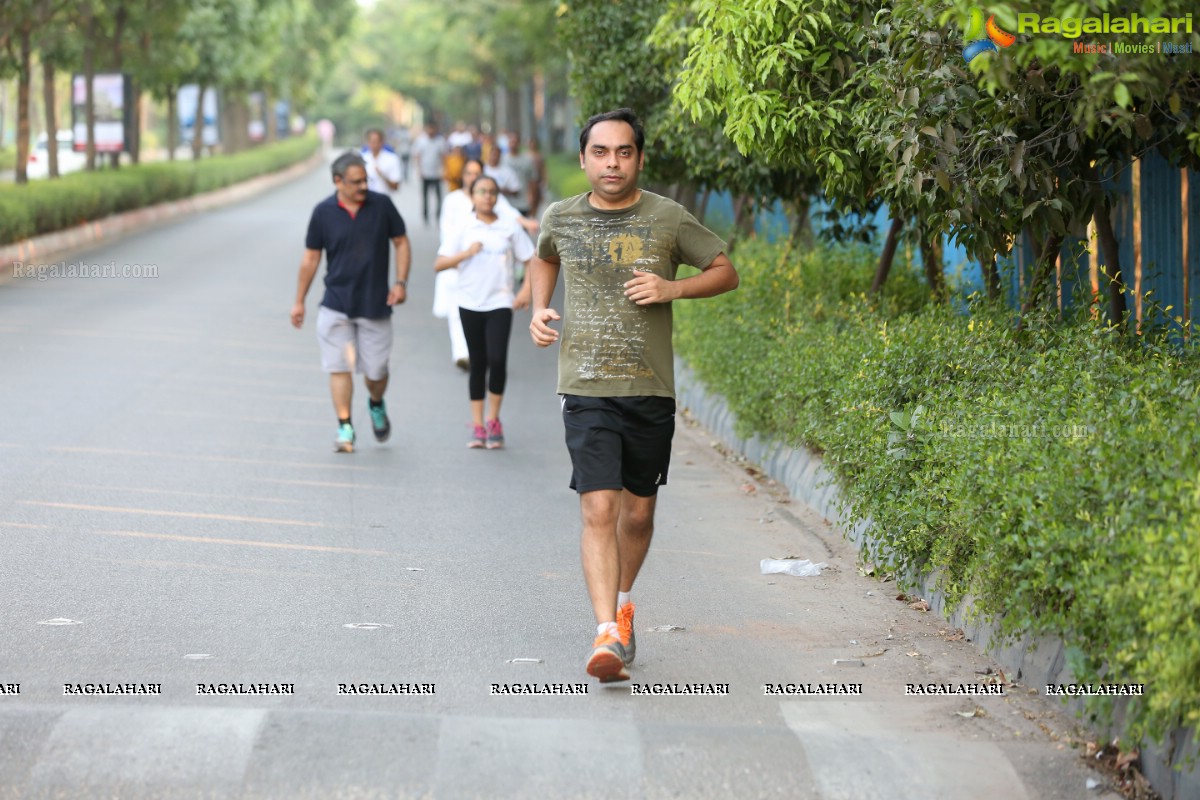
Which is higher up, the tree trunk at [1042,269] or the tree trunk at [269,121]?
the tree trunk at [269,121]

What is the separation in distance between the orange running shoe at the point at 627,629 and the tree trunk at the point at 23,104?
20.8 m

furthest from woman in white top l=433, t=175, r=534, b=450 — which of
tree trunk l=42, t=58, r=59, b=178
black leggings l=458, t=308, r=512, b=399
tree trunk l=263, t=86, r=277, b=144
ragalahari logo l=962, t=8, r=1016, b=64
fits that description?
tree trunk l=263, t=86, r=277, b=144

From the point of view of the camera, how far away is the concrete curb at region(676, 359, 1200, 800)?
4594 millimetres

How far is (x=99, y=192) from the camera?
2703 cm

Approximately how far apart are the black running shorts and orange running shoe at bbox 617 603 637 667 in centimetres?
45

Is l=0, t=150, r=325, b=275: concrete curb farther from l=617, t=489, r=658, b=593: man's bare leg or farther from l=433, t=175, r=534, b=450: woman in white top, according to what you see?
l=617, t=489, r=658, b=593: man's bare leg

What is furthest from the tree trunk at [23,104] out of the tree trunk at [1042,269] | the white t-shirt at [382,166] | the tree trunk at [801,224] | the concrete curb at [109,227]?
the tree trunk at [1042,269]

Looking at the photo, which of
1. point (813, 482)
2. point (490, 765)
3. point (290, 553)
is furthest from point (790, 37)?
point (490, 765)

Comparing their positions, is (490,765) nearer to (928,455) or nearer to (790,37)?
(928,455)

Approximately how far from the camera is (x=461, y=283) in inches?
431

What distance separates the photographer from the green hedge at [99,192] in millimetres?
22172

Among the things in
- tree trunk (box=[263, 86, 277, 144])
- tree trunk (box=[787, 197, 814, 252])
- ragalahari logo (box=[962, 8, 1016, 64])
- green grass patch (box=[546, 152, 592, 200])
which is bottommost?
tree trunk (box=[787, 197, 814, 252])

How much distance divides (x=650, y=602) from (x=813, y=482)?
6.99ft

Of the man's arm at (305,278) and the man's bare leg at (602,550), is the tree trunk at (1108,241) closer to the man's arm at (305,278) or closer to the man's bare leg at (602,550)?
the man's bare leg at (602,550)
